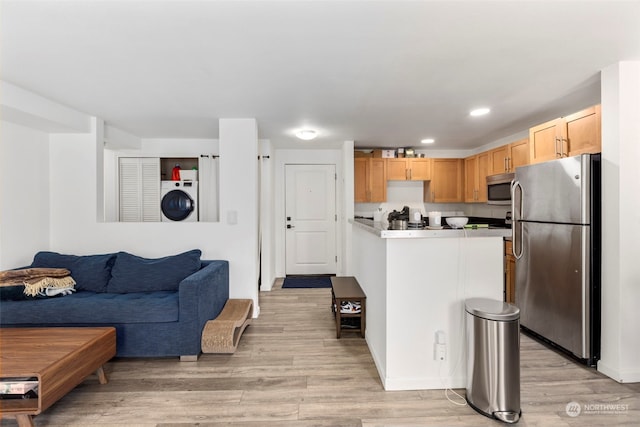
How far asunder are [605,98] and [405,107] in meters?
1.53

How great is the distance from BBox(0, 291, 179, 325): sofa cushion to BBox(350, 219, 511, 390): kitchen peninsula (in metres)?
1.79

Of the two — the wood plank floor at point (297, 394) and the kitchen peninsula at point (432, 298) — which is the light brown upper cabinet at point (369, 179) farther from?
the kitchen peninsula at point (432, 298)

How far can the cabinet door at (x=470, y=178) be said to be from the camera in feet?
15.8

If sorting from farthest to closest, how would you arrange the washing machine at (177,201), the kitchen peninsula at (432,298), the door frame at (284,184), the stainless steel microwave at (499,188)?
the door frame at (284,184)
the washing machine at (177,201)
the stainless steel microwave at (499,188)
the kitchen peninsula at (432,298)

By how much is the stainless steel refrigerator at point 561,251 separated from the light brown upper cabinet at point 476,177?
160cm

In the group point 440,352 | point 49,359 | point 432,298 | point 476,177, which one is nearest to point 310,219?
point 476,177

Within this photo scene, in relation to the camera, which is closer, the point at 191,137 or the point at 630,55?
the point at 630,55

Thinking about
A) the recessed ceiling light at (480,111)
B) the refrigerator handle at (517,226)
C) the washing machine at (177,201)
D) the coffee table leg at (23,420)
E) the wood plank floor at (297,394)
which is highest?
the recessed ceiling light at (480,111)

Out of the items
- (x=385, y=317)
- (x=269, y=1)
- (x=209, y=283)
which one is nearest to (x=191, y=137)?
(x=209, y=283)

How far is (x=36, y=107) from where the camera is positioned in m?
2.75

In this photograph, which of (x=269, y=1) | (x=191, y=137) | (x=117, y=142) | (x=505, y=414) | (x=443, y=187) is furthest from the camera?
(x=443, y=187)

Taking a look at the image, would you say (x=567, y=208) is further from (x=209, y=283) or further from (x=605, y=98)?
(x=209, y=283)

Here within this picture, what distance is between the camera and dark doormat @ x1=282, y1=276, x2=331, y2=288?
486 centimetres

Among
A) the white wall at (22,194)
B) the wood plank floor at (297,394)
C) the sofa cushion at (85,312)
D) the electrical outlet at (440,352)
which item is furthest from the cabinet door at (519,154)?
the white wall at (22,194)
